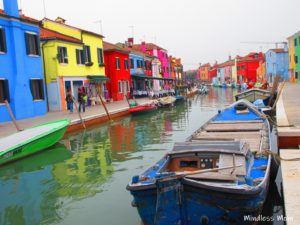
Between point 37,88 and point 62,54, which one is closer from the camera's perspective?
point 37,88

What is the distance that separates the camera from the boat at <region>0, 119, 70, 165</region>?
38.4ft

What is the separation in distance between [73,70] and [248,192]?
23.9 m

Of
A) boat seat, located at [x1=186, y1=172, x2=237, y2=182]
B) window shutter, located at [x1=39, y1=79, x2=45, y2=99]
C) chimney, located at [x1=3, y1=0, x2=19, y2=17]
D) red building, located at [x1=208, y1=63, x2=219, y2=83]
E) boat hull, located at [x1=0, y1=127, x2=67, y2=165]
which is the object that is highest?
chimney, located at [x1=3, y1=0, x2=19, y2=17]

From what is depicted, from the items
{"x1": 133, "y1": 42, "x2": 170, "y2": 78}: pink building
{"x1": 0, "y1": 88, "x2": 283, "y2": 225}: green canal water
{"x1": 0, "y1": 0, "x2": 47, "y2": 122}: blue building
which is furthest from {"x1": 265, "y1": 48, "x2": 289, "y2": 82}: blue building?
{"x1": 0, "y1": 88, "x2": 283, "y2": 225}: green canal water

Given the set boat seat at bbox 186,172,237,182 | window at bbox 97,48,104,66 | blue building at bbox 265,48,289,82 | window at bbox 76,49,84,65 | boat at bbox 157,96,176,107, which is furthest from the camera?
blue building at bbox 265,48,289,82

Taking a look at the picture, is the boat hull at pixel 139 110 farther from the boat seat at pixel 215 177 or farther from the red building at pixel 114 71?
the boat seat at pixel 215 177

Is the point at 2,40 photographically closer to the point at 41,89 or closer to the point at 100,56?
the point at 41,89

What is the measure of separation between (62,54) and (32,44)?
3678 millimetres

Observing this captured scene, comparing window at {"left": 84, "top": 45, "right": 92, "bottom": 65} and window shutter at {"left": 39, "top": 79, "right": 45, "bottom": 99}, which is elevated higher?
window at {"left": 84, "top": 45, "right": 92, "bottom": 65}

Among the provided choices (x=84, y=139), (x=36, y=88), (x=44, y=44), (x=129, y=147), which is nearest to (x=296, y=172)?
(x=129, y=147)

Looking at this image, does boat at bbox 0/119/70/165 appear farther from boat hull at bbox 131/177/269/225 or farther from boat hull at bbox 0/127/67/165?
boat hull at bbox 131/177/269/225

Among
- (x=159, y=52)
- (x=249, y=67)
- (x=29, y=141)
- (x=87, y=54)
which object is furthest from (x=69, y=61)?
(x=249, y=67)

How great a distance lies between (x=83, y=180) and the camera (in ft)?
31.8

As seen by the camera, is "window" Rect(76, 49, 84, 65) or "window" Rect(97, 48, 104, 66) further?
"window" Rect(97, 48, 104, 66)
